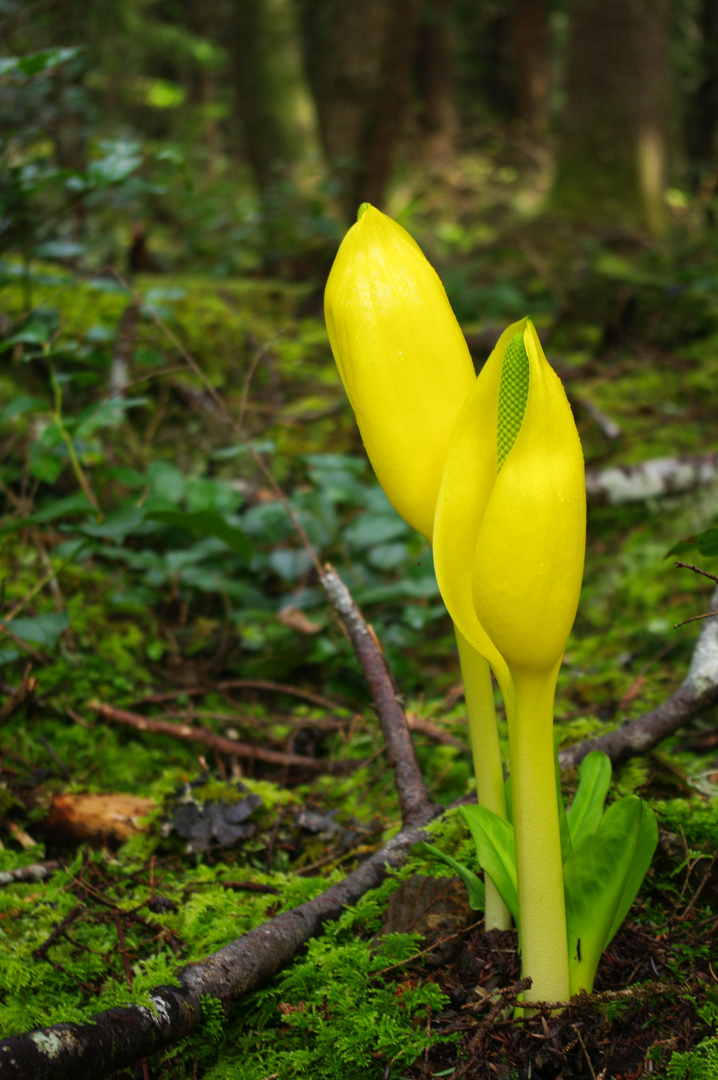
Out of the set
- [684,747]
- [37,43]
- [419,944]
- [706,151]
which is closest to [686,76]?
[706,151]

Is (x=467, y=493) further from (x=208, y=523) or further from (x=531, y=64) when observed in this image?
(x=531, y=64)

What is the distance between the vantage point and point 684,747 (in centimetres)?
193

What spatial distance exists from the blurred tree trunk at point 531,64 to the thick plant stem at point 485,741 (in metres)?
14.9

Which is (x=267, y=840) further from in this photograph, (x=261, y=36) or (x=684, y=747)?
(x=261, y=36)

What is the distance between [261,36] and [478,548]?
8684 millimetres

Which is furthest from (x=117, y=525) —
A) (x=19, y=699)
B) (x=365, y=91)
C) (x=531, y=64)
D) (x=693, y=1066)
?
(x=531, y=64)

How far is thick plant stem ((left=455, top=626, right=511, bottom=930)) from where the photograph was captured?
3.69 feet

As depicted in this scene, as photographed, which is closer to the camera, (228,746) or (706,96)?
(228,746)

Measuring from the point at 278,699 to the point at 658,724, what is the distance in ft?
4.26

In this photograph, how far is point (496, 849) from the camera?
1095 mm

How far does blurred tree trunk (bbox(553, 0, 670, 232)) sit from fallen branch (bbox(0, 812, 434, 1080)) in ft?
22.1

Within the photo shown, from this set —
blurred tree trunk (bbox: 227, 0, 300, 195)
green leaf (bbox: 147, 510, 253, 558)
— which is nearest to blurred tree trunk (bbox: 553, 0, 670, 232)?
blurred tree trunk (bbox: 227, 0, 300, 195)

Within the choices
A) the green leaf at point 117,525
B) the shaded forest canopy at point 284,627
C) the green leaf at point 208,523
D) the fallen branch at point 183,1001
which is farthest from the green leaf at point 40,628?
the fallen branch at point 183,1001

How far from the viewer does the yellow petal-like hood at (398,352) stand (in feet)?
3.31
